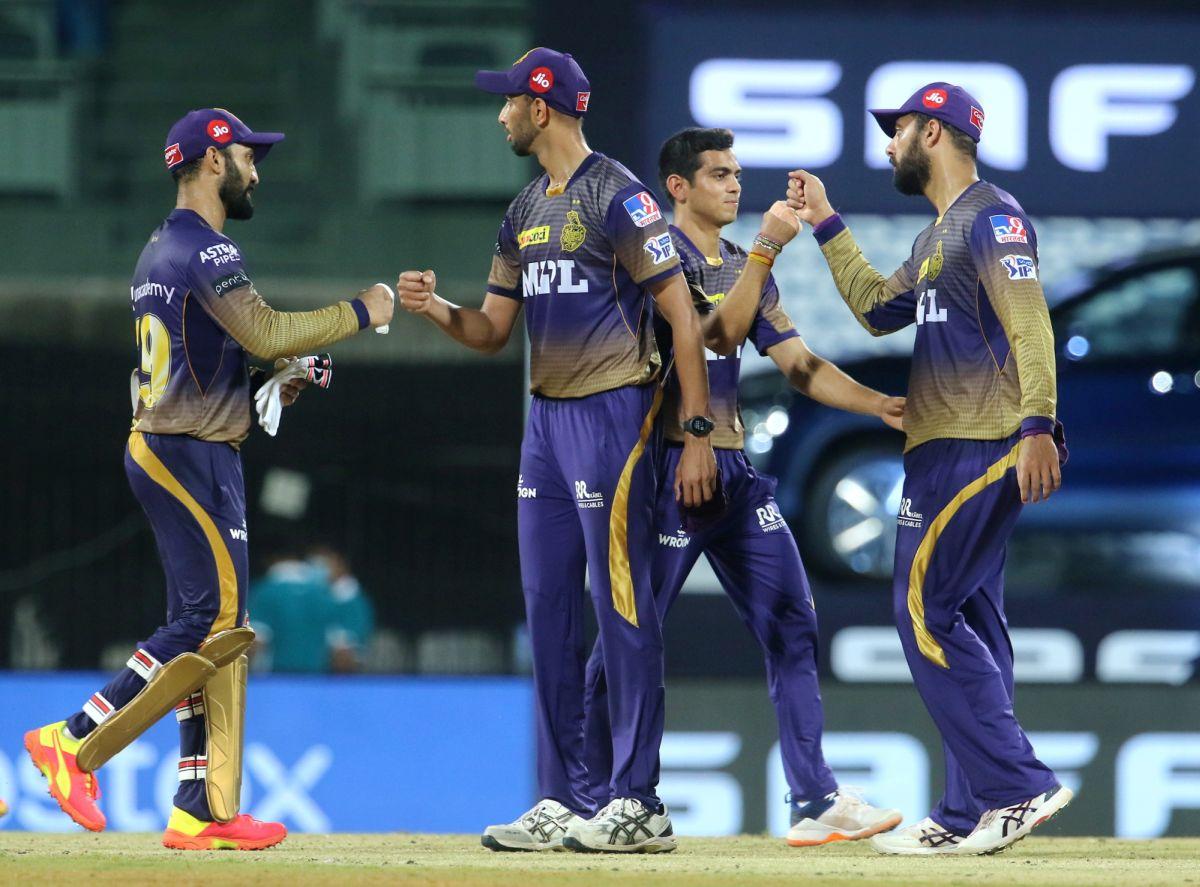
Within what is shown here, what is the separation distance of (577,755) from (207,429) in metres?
1.46

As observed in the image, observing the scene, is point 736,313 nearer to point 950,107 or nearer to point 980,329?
point 980,329

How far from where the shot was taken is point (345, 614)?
891cm

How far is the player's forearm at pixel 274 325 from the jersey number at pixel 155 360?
182 millimetres

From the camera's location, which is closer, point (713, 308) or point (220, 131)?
point (220, 131)

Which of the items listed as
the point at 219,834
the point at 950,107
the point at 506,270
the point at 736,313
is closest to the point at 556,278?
the point at 506,270

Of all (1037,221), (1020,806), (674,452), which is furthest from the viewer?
(1037,221)

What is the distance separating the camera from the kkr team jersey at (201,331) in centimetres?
571

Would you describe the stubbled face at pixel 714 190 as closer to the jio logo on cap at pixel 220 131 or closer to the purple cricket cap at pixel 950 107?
the purple cricket cap at pixel 950 107

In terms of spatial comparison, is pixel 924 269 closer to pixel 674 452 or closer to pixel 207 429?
pixel 674 452

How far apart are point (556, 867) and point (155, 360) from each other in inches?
78.5

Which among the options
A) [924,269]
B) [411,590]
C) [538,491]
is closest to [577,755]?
[538,491]

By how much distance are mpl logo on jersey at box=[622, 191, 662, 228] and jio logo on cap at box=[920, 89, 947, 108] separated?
905mm

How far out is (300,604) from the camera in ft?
29.2

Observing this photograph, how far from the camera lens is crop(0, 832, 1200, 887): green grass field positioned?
467cm
